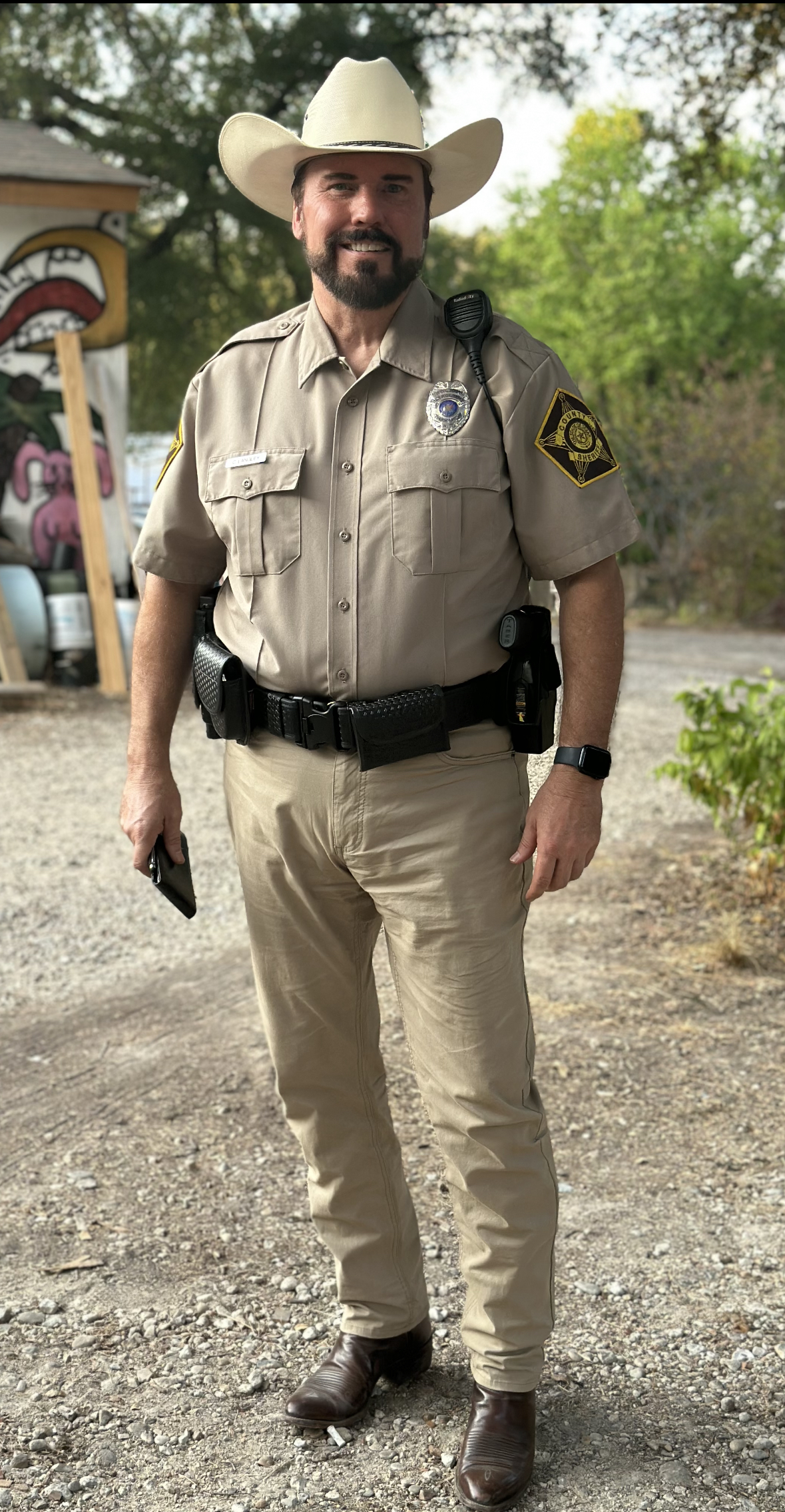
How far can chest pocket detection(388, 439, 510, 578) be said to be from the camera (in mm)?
2164

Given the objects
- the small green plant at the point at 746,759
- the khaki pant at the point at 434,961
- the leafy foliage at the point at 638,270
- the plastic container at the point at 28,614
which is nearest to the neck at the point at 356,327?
the khaki pant at the point at 434,961

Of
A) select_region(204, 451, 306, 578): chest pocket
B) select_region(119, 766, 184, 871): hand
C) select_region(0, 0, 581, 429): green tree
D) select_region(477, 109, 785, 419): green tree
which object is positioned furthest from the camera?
select_region(477, 109, 785, 419): green tree

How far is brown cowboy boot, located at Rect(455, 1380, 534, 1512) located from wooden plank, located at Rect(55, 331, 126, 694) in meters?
9.23

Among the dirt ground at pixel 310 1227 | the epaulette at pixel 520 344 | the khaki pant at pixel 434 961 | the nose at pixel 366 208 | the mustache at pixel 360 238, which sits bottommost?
the dirt ground at pixel 310 1227

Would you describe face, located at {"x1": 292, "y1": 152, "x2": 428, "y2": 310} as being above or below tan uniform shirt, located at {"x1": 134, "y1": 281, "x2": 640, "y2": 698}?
above

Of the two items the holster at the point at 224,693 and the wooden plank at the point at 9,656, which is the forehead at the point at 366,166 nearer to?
the holster at the point at 224,693

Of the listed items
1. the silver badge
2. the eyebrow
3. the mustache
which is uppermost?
the eyebrow

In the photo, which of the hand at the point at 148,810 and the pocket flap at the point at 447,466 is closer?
the pocket flap at the point at 447,466

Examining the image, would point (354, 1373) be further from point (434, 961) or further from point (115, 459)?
point (115, 459)

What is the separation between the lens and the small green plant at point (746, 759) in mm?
5145

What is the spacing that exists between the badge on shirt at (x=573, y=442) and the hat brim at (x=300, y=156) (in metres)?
0.50

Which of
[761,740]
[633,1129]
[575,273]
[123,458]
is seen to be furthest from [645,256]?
[633,1129]

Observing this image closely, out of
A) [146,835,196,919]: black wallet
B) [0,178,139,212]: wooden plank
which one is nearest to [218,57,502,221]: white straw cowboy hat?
[146,835,196,919]: black wallet

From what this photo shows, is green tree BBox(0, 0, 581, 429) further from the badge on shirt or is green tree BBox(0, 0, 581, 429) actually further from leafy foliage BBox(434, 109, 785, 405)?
leafy foliage BBox(434, 109, 785, 405)
